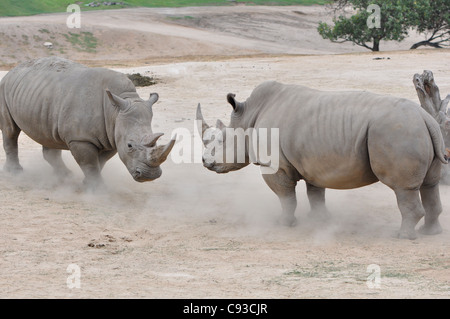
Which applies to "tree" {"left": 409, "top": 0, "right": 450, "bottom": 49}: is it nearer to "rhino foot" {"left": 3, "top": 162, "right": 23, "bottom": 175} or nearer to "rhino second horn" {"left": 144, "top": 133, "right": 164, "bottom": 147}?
"rhino foot" {"left": 3, "top": 162, "right": 23, "bottom": 175}

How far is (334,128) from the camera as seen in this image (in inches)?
315

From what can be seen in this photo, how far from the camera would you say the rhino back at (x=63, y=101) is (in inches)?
396

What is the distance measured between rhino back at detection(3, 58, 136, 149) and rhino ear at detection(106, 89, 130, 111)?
16 cm

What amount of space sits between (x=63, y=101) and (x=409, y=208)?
4585 millimetres

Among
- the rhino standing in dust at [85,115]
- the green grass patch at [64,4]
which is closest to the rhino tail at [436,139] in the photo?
the rhino standing in dust at [85,115]

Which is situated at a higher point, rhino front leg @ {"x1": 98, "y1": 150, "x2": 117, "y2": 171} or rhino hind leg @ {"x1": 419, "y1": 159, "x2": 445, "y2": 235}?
rhino hind leg @ {"x1": 419, "y1": 159, "x2": 445, "y2": 235}

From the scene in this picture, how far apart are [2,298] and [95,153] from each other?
173 inches

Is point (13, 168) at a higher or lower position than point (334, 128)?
lower

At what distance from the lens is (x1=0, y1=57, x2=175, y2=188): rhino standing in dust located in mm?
9477

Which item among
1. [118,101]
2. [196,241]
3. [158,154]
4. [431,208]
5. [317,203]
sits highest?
[118,101]

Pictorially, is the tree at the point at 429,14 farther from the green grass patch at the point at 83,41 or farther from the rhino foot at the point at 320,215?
the rhino foot at the point at 320,215

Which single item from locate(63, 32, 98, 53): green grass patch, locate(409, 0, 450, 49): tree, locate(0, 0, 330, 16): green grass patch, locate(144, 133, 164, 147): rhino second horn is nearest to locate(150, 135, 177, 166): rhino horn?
locate(144, 133, 164, 147): rhino second horn

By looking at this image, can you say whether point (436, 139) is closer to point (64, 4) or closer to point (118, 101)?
point (118, 101)

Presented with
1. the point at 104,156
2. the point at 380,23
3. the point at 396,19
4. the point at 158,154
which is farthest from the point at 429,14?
the point at 158,154
